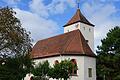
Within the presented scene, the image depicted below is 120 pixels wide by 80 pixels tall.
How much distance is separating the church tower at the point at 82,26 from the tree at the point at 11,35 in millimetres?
32215

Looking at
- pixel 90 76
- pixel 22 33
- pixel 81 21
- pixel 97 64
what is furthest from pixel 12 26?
pixel 81 21

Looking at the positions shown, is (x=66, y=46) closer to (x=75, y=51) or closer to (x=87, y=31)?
(x=75, y=51)

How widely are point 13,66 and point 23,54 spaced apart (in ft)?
5.28

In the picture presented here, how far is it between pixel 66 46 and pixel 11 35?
23971 millimetres

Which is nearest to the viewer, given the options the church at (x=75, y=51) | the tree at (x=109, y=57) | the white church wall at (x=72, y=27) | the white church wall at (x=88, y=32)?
the church at (x=75, y=51)

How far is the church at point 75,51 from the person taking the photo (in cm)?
4659

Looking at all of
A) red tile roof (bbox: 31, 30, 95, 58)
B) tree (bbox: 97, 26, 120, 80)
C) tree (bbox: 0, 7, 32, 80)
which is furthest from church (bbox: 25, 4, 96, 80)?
tree (bbox: 0, 7, 32, 80)

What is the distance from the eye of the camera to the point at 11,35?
25125 mm

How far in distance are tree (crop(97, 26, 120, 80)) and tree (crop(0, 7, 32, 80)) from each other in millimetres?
25075


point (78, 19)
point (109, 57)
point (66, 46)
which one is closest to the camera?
point (66, 46)

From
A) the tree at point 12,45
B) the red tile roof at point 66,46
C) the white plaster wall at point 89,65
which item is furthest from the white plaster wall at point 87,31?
the tree at point 12,45

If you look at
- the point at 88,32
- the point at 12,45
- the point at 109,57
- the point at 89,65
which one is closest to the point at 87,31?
the point at 88,32

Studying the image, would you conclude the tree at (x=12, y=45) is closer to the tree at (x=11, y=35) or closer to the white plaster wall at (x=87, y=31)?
the tree at (x=11, y=35)

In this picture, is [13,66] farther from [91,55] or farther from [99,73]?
[99,73]
